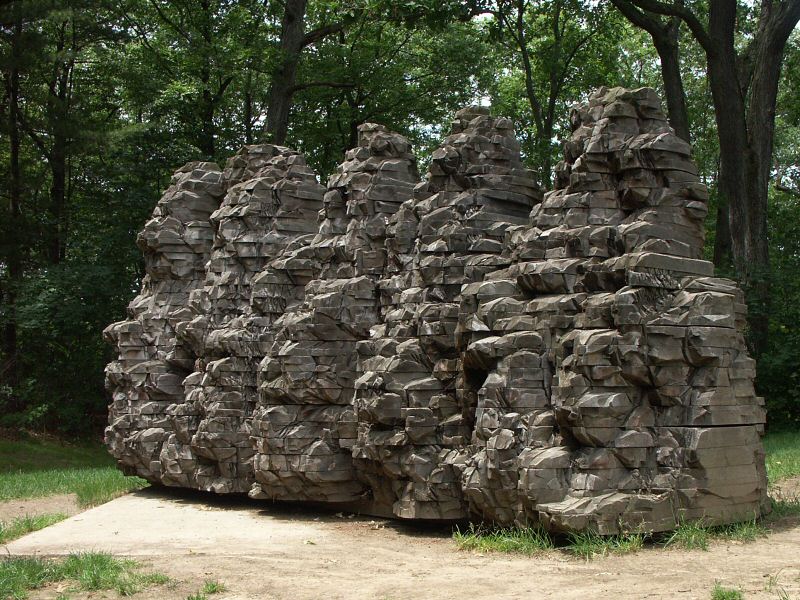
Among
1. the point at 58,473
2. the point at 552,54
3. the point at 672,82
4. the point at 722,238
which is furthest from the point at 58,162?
the point at 722,238

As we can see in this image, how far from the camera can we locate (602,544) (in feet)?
36.0

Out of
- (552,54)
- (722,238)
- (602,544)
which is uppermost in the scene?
(552,54)

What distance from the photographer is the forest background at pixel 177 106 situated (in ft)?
99.1

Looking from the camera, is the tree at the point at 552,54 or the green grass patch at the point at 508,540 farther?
the tree at the point at 552,54

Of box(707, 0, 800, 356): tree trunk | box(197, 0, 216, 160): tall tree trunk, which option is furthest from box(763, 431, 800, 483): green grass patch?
box(197, 0, 216, 160): tall tree trunk

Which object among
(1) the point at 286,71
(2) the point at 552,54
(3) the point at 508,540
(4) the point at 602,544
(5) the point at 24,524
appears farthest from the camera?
(2) the point at 552,54

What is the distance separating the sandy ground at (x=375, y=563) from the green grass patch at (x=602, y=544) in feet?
0.44

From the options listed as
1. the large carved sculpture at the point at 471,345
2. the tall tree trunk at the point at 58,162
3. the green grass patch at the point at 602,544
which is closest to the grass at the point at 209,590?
the large carved sculpture at the point at 471,345

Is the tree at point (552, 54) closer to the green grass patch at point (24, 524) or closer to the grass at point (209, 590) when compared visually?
the green grass patch at point (24, 524)

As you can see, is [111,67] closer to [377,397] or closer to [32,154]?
[32,154]

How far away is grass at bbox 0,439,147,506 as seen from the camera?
70.1 feet

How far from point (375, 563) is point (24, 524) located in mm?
7965

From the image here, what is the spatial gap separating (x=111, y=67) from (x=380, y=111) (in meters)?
8.97

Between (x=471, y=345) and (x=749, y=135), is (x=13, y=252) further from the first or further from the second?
(x=471, y=345)
